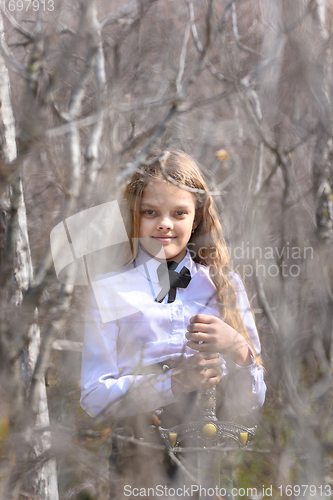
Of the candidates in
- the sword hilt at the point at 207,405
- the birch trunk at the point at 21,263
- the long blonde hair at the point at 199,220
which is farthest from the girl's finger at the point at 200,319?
the birch trunk at the point at 21,263

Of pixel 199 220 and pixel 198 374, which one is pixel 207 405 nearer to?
pixel 198 374

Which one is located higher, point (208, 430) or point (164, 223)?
point (164, 223)

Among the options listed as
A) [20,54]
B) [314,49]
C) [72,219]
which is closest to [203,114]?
[20,54]

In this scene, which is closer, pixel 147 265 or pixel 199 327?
pixel 199 327

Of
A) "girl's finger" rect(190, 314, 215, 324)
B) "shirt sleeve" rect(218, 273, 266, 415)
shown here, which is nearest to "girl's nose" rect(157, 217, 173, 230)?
"girl's finger" rect(190, 314, 215, 324)

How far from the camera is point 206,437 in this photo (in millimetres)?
1279

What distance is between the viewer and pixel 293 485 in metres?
1.38

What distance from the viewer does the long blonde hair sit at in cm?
141

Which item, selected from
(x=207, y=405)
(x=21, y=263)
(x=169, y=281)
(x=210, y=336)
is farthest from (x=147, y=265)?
(x=21, y=263)

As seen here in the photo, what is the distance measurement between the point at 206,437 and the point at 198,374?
0.64 ft

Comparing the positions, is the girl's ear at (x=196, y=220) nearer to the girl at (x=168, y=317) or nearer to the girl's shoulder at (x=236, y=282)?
the girl at (x=168, y=317)

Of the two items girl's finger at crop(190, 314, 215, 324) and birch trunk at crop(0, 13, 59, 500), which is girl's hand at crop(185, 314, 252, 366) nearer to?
girl's finger at crop(190, 314, 215, 324)

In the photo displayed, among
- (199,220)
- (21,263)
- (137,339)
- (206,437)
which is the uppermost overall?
(199,220)

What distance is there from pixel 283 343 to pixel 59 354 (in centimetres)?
154
